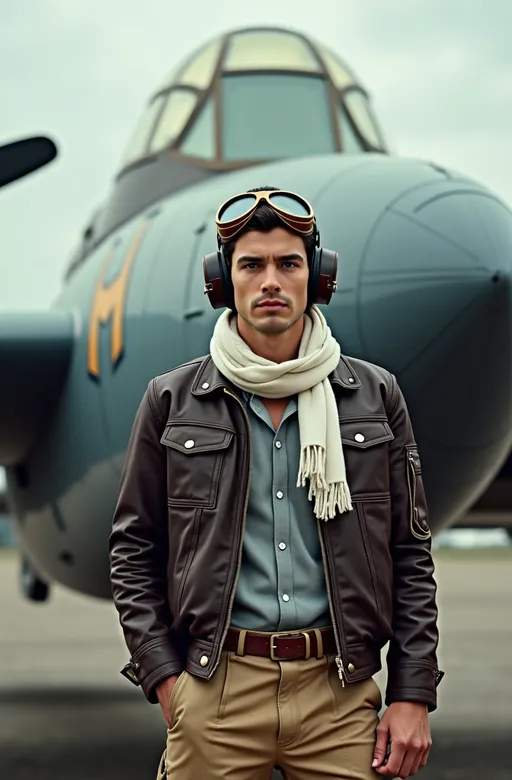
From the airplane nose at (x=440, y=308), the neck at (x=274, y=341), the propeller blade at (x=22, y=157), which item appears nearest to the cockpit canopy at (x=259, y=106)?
the propeller blade at (x=22, y=157)

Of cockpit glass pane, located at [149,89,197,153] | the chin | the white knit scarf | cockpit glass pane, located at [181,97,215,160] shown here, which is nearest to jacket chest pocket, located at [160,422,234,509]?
the white knit scarf

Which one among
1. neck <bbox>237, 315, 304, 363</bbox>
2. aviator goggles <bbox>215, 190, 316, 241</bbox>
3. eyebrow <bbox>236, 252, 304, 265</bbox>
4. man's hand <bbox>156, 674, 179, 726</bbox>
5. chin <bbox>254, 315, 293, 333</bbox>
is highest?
aviator goggles <bbox>215, 190, 316, 241</bbox>

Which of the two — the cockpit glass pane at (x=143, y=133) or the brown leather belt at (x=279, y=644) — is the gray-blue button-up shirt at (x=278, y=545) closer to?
the brown leather belt at (x=279, y=644)

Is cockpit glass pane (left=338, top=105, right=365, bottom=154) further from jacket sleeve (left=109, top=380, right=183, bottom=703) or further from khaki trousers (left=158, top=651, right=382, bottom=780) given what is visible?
khaki trousers (left=158, top=651, right=382, bottom=780)

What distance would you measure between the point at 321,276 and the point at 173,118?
4.07 meters

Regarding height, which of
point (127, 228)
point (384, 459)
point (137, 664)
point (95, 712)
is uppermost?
point (127, 228)

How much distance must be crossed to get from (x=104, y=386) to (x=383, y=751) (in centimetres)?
318

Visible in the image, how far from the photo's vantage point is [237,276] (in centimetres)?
266

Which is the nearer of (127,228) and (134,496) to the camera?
(134,496)

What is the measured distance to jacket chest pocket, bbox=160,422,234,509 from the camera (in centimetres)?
256

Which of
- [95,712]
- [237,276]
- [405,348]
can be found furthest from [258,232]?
[95,712]

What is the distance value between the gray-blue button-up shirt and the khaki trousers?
100 mm

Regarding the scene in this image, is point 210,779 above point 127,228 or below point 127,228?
below

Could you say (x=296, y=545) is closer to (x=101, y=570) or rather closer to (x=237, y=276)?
(x=237, y=276)
